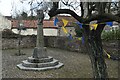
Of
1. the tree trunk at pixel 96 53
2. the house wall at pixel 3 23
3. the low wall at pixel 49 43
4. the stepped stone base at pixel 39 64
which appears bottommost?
the stepped stone base at pixel 39 64

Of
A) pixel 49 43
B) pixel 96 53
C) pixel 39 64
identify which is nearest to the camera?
pixel 96 53

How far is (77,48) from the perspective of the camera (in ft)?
58.0

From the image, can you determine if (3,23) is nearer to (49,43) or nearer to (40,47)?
(49,43)

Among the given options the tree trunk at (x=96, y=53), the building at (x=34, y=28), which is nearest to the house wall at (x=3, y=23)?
the building at (x=34, y=28)

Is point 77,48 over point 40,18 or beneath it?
beneath

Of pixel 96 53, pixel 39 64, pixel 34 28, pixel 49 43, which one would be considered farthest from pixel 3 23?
pixel 96 53

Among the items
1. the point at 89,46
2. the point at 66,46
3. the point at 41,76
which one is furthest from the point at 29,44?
the point at 89,46

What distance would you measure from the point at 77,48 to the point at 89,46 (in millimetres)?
11573

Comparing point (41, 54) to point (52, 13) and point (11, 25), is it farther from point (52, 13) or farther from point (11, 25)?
point (11, 25)

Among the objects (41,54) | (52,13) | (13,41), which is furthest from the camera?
(13,41)

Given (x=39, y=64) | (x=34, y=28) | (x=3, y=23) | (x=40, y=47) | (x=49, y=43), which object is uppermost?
(x=3, y=23)

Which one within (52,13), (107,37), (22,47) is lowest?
(22,47)

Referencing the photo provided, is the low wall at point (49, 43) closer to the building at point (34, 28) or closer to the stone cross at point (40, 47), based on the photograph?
the stone cross at point (40, 47)

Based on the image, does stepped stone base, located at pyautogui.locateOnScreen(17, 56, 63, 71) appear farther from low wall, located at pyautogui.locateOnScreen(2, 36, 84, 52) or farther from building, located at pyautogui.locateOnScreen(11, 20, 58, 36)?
building, located at pyautogui.locateOnScreen(11, 20, 58, 36)
